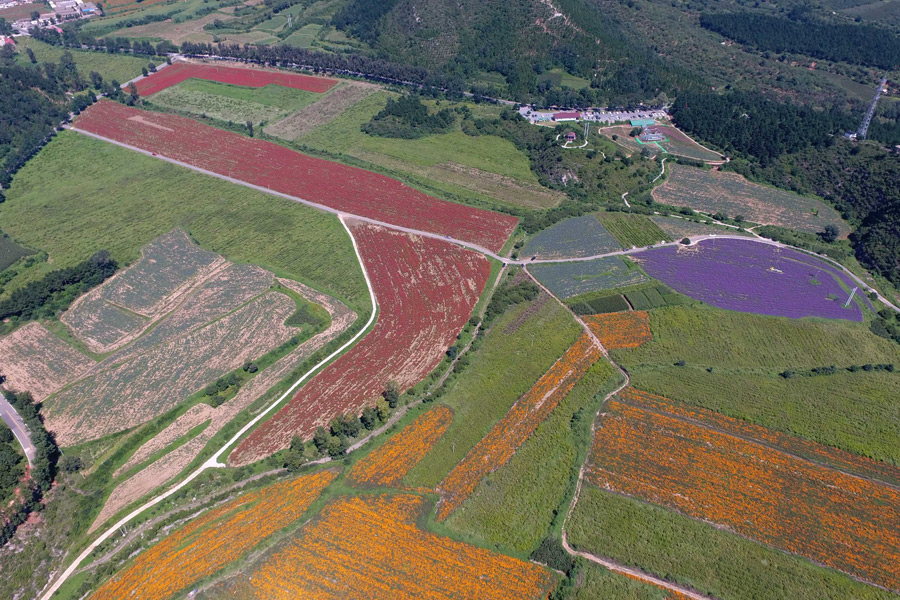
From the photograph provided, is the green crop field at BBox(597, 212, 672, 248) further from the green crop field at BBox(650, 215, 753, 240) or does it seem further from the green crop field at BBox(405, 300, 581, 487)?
the green crop field at BBox(405, 300, 581, 487)

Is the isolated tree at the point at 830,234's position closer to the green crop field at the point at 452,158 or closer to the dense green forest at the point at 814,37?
the green crop field at the point at 452,158

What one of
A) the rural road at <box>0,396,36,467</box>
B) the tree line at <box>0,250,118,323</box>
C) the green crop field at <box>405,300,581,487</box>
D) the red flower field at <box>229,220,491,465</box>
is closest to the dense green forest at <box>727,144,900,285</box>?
the green crop field at <box>405,300,581,487</box>

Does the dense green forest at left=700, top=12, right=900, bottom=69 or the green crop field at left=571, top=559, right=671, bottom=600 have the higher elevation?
the dense green forest at left=700, top=12, right=900, bottom=69

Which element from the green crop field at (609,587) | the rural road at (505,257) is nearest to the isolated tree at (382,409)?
the green crop field at (609,587)

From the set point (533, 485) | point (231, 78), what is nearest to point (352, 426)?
point (533, 485)

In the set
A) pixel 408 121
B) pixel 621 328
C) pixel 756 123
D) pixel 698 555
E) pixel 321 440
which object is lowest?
pixel 698 555

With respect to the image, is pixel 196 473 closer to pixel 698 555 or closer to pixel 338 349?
pixel 338 349
